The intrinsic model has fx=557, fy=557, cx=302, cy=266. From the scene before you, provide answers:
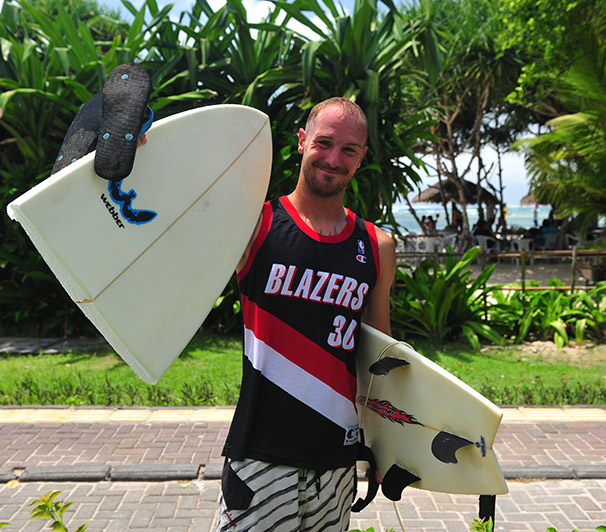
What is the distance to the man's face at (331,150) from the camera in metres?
1.68

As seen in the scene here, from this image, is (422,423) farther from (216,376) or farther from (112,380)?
(112,380)

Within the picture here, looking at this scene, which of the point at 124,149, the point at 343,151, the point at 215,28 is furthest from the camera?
the point at 215,28

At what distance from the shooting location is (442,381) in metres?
1.81

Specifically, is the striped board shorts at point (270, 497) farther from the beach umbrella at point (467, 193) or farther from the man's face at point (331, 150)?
the beach umbrella at point (467, 193)

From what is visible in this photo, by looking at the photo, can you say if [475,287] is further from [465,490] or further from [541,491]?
[465,490]

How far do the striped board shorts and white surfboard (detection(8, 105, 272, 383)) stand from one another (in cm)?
40

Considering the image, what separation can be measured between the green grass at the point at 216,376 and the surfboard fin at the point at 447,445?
140 inches

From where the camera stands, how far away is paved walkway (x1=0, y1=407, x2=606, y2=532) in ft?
11.1

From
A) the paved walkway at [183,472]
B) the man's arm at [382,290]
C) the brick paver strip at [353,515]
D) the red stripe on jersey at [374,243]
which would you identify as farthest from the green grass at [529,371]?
the red stripe on jersey at [374,243]

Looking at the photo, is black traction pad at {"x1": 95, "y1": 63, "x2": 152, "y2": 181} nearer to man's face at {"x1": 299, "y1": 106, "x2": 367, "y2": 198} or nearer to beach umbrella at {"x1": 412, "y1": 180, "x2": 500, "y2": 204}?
man's face at {"x1": 299, "y1": 106, "x2": 367, "y2": 198}

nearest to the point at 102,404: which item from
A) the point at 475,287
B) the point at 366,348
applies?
the point at 366,348

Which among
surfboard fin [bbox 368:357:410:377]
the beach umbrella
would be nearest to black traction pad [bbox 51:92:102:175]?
surfboard fin [bbox 368:357:410:377]

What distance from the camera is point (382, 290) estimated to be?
1.88 m

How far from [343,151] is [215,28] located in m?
5.96
